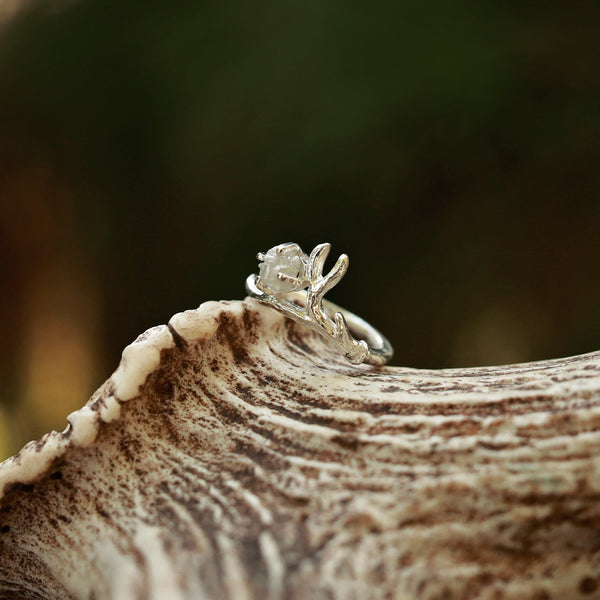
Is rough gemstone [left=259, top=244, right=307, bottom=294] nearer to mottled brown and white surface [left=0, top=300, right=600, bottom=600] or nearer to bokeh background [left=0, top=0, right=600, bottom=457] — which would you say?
mottled brown and white surface [left=0, top=300, right=600, bottom=600]

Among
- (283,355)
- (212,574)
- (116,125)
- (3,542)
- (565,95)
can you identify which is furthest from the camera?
(116,125)

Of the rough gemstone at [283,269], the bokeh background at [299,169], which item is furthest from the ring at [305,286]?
the bokeh background at [299,169]

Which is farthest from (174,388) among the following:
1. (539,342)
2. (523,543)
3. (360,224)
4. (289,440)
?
(539,342)

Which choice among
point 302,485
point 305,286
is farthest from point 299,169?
point 302,485

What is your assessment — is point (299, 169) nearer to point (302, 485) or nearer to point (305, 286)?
point (305, 286)

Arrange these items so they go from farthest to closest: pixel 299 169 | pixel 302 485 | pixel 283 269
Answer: pixel 299 169 < pixel 283 269 < pixel 302 485

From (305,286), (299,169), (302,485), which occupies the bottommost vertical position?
(302,485)

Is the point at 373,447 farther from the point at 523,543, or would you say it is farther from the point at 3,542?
the point at 3,542
